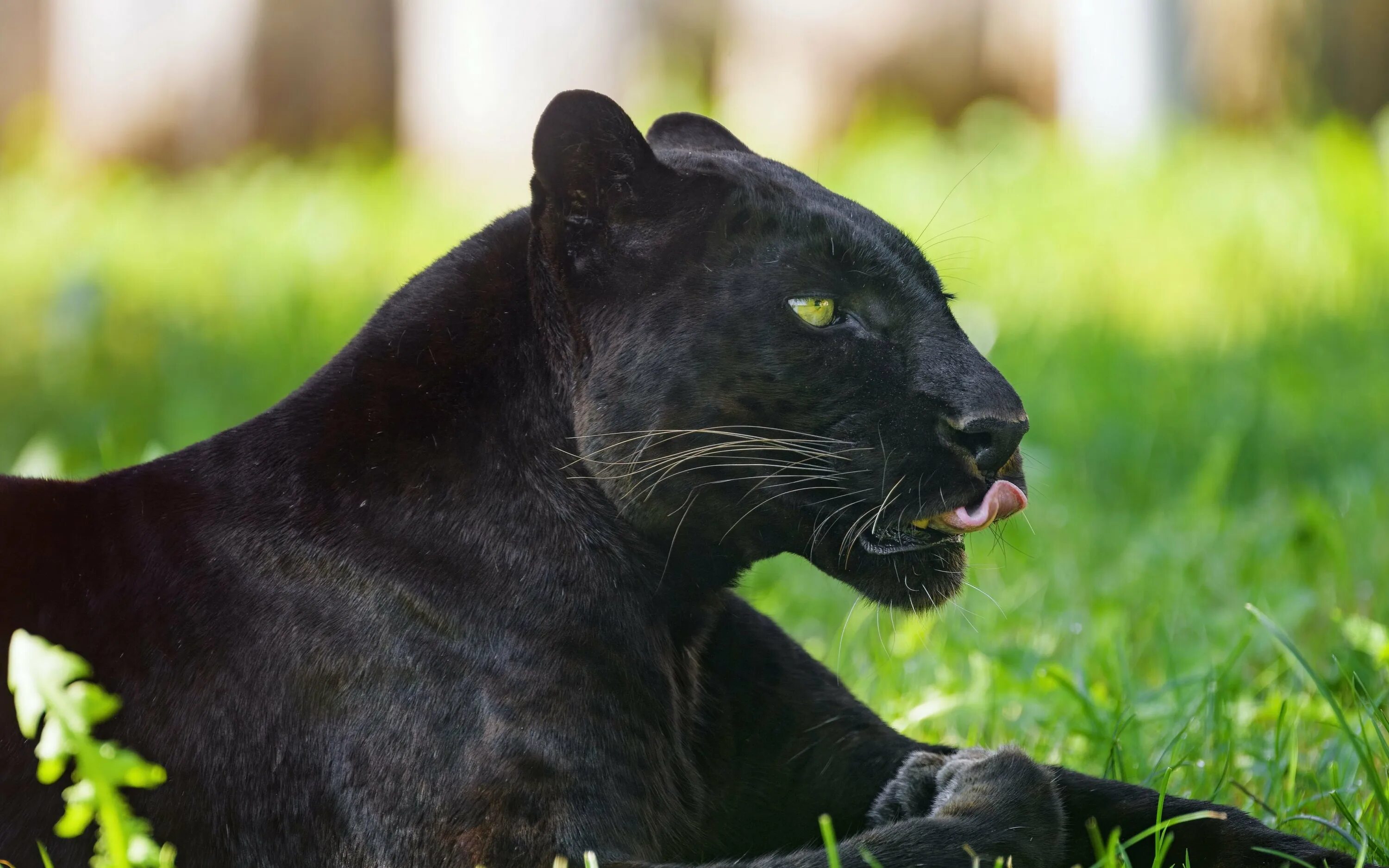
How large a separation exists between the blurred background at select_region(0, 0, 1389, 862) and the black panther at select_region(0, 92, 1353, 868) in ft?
0.71

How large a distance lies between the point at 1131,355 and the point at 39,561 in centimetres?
516

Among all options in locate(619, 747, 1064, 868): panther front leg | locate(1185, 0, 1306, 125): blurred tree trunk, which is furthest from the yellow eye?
locate(1185, 0, 1306, 125): blurred tree trunk

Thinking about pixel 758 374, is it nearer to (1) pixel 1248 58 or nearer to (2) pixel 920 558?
(2) pixel 920 558

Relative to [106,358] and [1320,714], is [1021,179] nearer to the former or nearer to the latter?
[106,358]

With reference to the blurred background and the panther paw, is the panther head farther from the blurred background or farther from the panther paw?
the blurred background

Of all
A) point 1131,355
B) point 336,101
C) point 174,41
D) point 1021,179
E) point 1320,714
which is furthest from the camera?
point 336,101

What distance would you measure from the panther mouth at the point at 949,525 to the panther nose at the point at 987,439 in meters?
0.05

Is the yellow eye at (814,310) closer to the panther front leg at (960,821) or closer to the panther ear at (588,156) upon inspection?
the panther ear at (588,156)

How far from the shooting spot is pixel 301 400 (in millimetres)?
2426

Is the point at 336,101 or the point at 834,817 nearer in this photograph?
the point at 834,817

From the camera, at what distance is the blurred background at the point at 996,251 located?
Result: 3.61m

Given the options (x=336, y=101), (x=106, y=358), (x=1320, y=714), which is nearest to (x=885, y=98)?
(x=336, y=101)

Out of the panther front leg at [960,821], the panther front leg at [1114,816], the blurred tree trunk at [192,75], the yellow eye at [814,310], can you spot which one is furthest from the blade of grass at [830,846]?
the blurred tree trunk at [192,75]

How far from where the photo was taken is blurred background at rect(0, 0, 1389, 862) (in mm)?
3605
